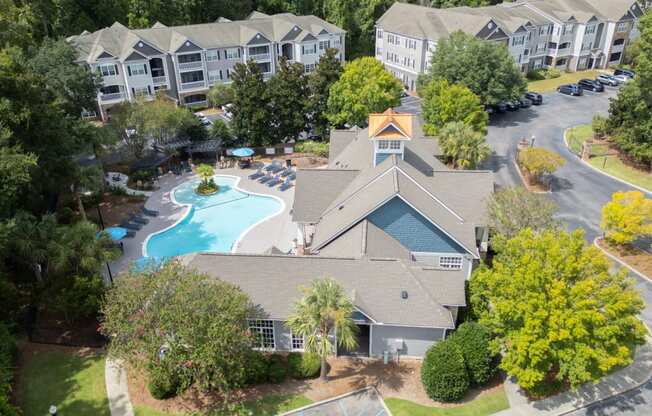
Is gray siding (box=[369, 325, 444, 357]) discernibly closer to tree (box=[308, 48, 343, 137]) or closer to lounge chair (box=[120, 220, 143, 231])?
lounge chair (box=[120, 220, 143, 231])

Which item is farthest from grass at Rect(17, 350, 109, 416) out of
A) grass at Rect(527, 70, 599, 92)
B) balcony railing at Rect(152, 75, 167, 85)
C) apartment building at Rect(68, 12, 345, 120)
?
grass at Rect(527, 70, 599, 92)

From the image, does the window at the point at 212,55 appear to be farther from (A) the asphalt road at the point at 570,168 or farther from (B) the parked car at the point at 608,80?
(B) the parked car at the point at 608,80

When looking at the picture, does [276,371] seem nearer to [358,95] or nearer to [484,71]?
[358,95]

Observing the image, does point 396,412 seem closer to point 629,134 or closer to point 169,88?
point 629,134

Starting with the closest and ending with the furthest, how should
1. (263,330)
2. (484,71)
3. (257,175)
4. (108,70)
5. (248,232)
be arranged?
(263,330), (248,232), (257,175), (484,71), (108,70)

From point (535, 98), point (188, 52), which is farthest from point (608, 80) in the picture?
point (188, 52)
